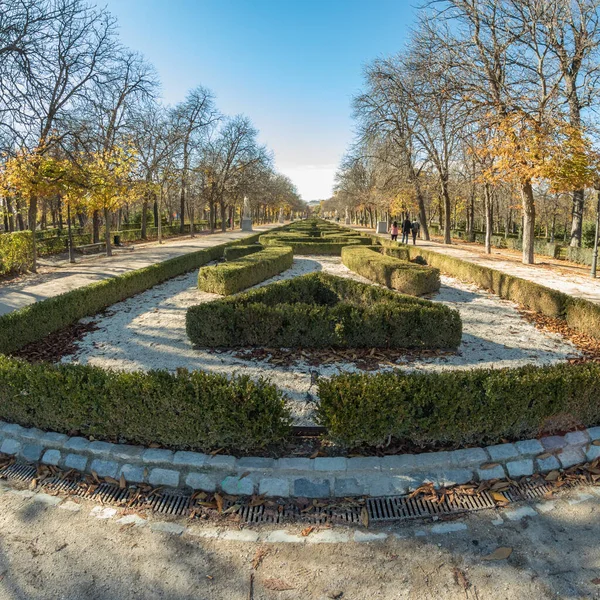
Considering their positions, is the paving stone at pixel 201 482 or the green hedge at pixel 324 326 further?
the green hedge at pixel 324 326

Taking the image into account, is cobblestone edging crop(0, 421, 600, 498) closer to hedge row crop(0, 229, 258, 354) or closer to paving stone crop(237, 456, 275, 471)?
paving stone crop(237, 456, 275, 471)

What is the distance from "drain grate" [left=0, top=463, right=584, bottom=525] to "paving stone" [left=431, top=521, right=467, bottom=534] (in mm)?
106

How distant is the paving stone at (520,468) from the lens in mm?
3268

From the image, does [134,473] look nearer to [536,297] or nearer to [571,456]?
[571,456]

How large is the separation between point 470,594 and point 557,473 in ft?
5.12

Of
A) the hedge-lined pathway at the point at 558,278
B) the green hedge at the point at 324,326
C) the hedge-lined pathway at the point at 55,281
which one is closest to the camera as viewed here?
the green hedge at the point at 324,326

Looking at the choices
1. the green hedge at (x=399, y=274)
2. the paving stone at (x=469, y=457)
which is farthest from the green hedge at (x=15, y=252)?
the paving stone at (x=469, y=457)

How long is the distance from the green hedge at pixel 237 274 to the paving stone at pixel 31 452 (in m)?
6.32

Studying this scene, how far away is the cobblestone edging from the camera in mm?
3080

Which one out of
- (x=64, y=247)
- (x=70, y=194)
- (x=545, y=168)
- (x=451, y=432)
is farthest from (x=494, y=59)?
(x=64, y=247)

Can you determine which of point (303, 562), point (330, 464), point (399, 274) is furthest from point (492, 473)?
point (399, 274)

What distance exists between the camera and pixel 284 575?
236 cm

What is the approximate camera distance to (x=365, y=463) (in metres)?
3.22

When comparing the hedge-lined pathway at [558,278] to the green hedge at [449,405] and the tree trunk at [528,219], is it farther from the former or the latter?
the green hedge at [449,405]
